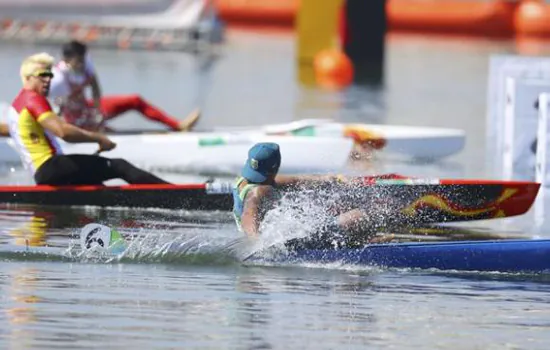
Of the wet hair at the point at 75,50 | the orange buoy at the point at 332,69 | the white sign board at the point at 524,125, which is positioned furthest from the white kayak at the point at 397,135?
the orange buoy at the point at 332,69

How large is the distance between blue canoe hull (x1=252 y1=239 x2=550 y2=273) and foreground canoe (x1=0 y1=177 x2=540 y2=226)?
905 mm

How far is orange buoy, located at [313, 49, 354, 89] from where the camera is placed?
30.7m

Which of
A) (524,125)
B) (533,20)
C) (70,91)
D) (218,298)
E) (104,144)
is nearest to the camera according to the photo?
(218,298)

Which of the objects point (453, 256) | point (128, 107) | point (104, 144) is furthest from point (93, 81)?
point (453, 256)

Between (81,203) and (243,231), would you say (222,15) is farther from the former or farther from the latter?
(243,231)

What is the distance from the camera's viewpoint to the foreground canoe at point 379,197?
1296 cm

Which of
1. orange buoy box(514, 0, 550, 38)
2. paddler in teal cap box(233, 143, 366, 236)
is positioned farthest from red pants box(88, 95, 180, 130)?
orange buoy box(514, 0, 550, 38)

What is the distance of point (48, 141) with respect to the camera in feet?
46.8

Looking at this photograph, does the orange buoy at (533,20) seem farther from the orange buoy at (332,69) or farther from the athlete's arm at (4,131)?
the athlete's arm at (4,131)

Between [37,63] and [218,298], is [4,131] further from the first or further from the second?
[218,298]

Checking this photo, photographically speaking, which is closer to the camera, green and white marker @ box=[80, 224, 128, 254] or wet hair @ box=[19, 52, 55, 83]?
green and white marker @ box=[80, 224, 128, 254]

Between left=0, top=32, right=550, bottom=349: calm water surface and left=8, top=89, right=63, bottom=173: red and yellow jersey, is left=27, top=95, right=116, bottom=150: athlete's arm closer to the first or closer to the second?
left=8, top=89, right=63, bottom=173: red and yellow jersey

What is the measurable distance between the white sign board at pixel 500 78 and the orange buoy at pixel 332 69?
983cm

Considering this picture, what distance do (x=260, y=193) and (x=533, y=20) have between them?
2992 cm
